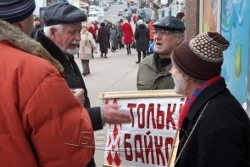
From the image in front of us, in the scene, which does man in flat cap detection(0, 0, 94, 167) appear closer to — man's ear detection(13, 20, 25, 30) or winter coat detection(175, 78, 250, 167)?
man's ear detection(13, 20, 25, 30)

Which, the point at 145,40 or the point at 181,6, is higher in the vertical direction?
the point at 181,6

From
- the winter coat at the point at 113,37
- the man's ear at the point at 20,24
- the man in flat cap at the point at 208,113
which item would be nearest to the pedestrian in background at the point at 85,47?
the winter coat at the point at 113,37

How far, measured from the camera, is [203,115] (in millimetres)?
2053

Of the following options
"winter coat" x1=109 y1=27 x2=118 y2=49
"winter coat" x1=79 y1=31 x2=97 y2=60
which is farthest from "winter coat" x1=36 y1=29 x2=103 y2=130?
"winter coat" x1=109 y1=27 x2=118 y2=49

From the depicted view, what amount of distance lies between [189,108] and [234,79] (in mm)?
2524

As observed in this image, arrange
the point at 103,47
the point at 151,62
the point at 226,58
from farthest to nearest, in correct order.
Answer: the point at 103,47 → the point at 226,58 → the point at 151,62

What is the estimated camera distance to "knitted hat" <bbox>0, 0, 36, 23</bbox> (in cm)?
167

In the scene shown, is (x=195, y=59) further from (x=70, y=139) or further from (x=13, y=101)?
(x=13, y=101)

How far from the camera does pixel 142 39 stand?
15766 millimetres

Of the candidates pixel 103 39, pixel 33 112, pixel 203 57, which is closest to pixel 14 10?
pixel 33 112

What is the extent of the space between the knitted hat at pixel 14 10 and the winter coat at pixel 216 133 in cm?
100

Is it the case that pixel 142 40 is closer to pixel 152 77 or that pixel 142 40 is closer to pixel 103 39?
pixel 103 39

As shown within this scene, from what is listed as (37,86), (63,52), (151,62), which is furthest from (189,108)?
(151,62)

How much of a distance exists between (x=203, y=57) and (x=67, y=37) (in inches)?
49.1
